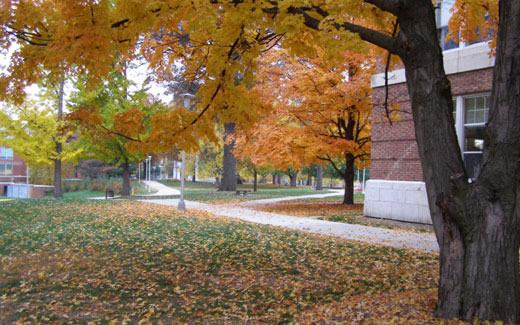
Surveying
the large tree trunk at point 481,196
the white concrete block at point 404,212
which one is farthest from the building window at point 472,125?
the large tree trunk at point 481,196

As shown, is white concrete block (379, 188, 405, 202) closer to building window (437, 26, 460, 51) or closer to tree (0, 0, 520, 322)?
building window (437, 26, 460, 51)

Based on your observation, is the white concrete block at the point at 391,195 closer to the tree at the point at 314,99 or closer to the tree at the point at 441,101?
the tree at the point at 314,99

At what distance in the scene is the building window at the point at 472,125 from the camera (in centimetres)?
1276

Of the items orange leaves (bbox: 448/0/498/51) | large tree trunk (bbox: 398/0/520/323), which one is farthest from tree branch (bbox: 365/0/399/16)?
orange leaves (bbox: 448/0/498/51)

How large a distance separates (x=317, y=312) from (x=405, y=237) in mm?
6705

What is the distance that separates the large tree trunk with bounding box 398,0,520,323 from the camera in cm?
473

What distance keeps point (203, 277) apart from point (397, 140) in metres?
9.38

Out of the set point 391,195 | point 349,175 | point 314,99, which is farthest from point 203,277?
point 349,175

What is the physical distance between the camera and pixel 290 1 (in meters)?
5.97

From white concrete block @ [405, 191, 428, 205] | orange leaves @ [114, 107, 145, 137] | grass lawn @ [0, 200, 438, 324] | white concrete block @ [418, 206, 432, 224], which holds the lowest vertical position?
grass lawn @ [0, 200, 438, 324]

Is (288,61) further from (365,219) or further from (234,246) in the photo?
(234,246)

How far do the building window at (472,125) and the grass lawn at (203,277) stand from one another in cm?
482

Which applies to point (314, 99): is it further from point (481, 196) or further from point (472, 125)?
point (481, 196)

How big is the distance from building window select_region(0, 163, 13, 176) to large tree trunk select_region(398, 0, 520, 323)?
71.6m
